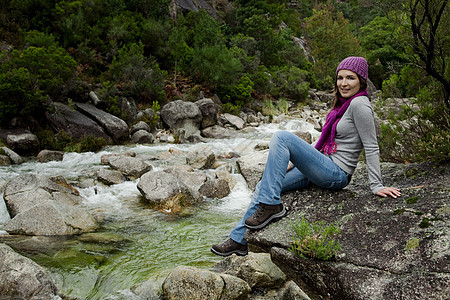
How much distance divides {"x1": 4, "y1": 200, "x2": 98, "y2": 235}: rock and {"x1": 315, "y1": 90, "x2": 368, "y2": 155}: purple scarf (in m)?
4.16

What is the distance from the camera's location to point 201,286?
3.56 metres

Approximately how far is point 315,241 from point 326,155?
3.20 ft

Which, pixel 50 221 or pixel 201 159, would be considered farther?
pixel 201 159

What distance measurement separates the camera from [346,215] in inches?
109

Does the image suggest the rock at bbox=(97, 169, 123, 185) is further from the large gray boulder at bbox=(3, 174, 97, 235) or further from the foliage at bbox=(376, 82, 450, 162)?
the foliage at bbox=(376, 82, 450, 162)

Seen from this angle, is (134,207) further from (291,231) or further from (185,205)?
(291,231)

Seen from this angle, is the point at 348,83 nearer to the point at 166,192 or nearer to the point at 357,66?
the point at 357,66

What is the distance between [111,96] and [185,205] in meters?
8.82

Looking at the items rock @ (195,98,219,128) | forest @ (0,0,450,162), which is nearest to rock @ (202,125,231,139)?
rock @ (195,98,219,128)

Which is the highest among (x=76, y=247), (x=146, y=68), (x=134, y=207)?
(x=146, y=68)

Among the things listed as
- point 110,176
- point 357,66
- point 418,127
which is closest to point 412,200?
point 357,66

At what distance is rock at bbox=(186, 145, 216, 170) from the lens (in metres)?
Answer: 9.55

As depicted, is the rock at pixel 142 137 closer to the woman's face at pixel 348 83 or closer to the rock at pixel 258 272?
the rock at pixel 258 272

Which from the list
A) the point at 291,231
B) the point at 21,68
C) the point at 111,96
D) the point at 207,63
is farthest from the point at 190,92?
the point at 291,231
